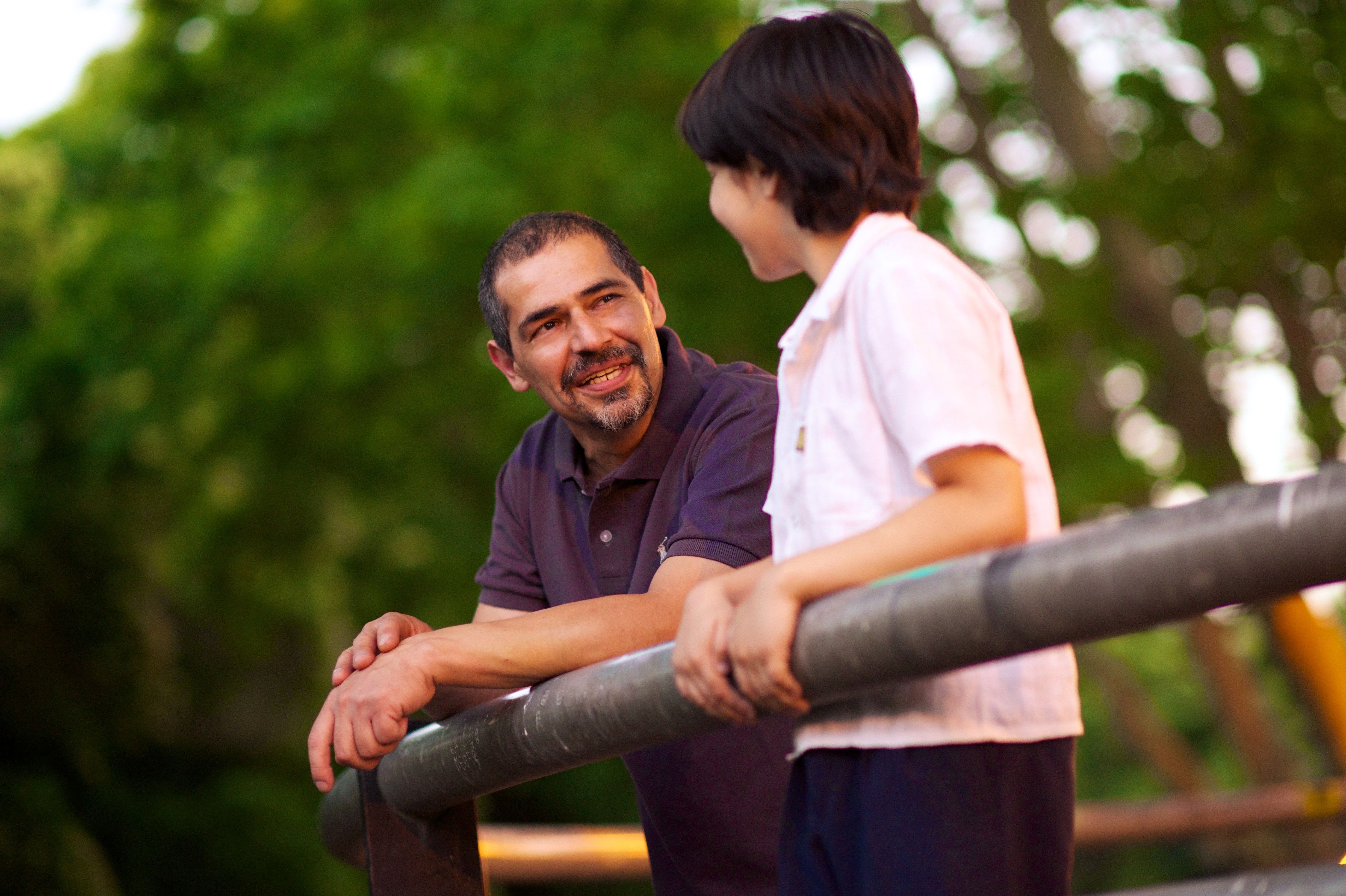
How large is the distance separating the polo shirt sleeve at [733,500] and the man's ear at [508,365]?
0.48 meters

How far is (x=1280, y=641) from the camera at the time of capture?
7348 millimetres

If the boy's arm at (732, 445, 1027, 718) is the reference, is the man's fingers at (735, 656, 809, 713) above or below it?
below

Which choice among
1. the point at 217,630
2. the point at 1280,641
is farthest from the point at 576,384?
the point at 217,630

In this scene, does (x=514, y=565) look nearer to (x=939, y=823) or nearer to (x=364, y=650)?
(x=364, y=650)

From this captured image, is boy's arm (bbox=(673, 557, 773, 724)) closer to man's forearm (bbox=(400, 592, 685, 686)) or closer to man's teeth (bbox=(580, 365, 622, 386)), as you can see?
man's forearm (bbox=(400, 592, 685, 686))

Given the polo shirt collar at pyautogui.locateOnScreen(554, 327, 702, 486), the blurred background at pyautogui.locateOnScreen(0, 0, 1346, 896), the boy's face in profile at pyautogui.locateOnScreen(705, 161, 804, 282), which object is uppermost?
the blurred background at pyautogui.locateOnScreen(0, 0, 1346, 896)

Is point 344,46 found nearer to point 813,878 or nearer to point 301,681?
point 813,878

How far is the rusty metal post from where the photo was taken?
1612mm

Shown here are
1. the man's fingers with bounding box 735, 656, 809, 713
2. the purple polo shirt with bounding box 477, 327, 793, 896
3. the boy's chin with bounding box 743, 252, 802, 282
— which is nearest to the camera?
the man's fingers with bounding box 735, 656, 809, 713

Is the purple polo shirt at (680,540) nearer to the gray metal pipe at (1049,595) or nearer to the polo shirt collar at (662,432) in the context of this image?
the polo shirt collar at (662,432)

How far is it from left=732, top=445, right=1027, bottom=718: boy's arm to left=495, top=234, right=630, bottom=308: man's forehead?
1.18 meters

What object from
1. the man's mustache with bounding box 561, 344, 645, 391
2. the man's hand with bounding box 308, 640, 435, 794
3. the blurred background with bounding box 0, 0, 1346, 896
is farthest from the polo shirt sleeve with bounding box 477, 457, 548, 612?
the blurred background with bounding box 0, 0, 1346, 896

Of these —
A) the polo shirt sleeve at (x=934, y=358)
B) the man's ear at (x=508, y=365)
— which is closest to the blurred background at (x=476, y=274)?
the man's ear at (x=508, y=365)

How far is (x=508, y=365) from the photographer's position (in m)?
2.38
